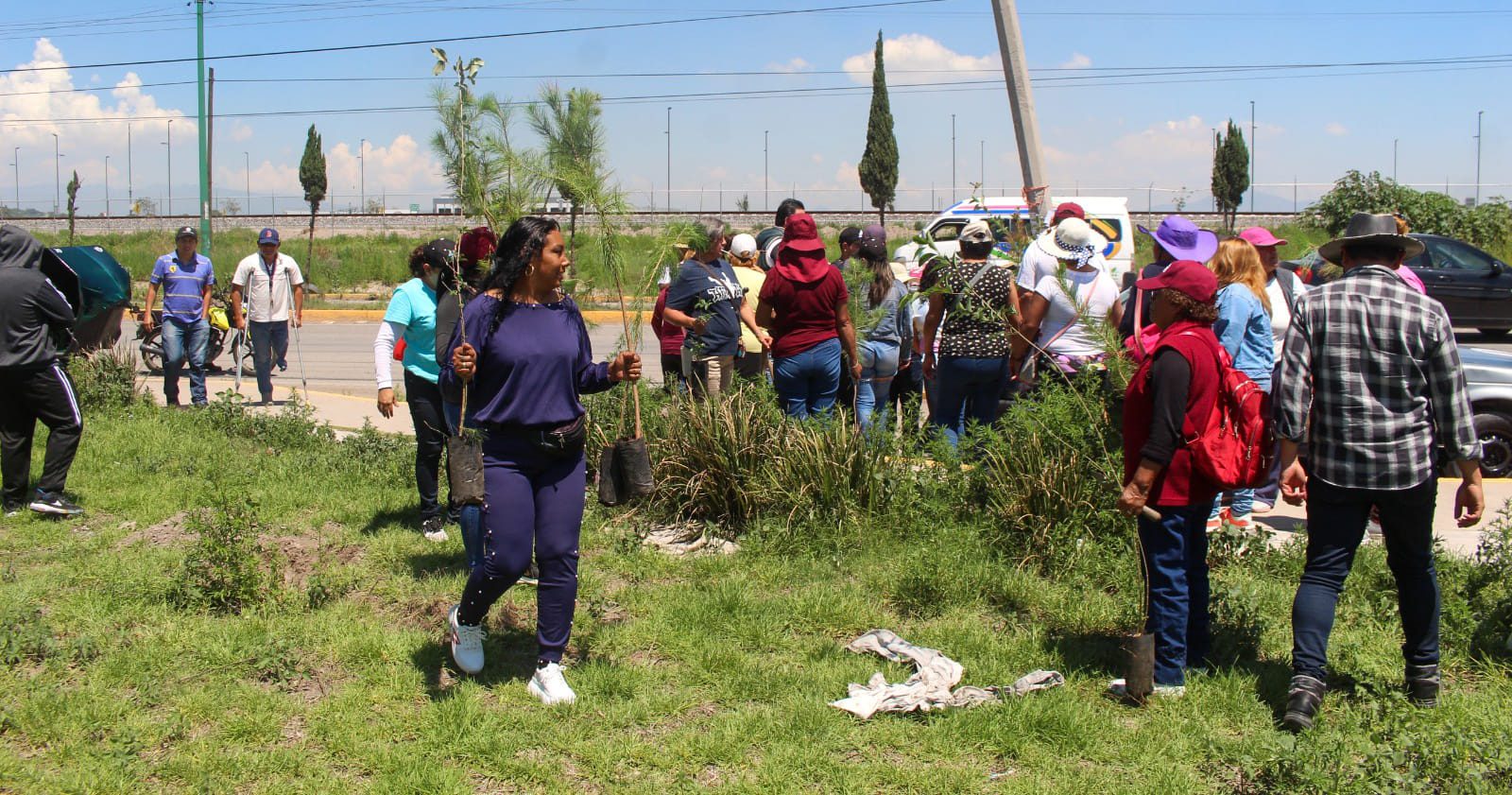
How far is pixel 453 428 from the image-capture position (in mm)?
5836

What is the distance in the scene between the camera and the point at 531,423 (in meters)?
4.56

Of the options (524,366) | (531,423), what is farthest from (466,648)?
(524,366)

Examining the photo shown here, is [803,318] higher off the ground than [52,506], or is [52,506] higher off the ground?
[803,318]

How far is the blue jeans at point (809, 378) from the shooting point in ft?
25.0

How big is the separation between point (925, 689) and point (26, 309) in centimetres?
580

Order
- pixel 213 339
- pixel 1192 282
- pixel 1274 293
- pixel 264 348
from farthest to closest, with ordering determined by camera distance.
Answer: pixel 213 339 < pixel 264 348 < pixel 1274 293 < pixel 1192 282

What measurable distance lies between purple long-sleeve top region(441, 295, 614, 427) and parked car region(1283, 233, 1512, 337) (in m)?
18.7

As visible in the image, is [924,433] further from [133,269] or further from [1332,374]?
[133,269]

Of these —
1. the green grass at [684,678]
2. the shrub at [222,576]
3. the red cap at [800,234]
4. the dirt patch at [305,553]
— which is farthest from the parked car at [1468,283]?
the shrub at [222,576]

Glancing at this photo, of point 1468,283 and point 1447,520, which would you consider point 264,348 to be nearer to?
point 1447,520

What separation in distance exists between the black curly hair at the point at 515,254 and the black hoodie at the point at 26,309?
3.98 m

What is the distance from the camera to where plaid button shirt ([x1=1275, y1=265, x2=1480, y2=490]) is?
4.27 metres

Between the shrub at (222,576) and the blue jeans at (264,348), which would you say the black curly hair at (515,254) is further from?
the blue jeans at (264,348)

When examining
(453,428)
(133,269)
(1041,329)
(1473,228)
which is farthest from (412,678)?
(133,269)
